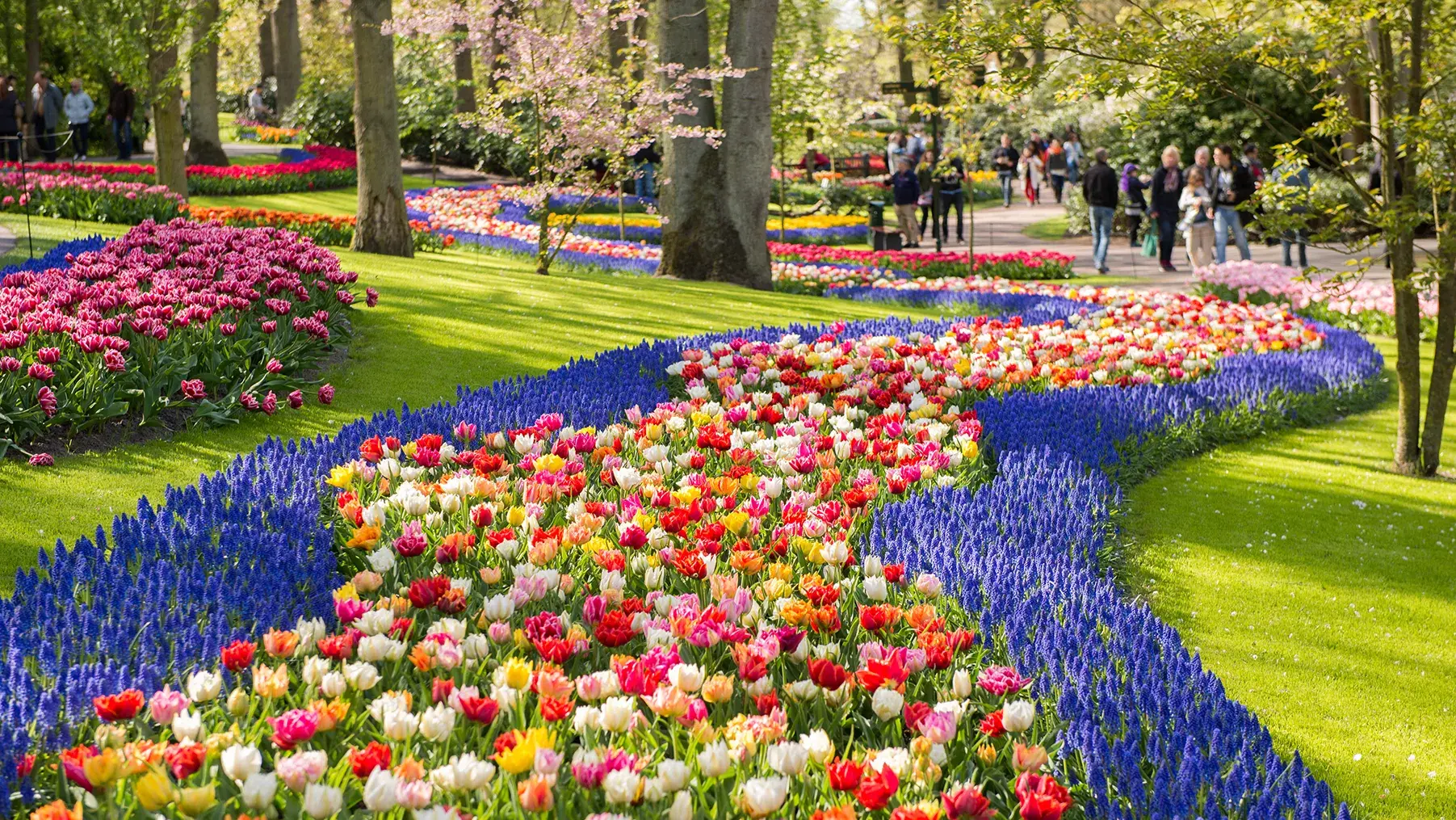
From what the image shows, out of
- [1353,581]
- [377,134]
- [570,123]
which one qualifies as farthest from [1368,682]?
[570,123]

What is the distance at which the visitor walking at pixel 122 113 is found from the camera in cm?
2698

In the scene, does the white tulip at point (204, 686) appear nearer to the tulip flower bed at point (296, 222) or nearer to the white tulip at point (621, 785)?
the white tulip at point (621, 785)

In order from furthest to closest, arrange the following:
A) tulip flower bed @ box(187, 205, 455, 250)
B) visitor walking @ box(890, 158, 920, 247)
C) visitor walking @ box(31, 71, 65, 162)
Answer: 1. visitor walking @ box(31, 71, 65, 162)
2. visitor walking @ box(890, 158, 920, 247)
3. tulip flower bed @ box(187, 205, 455, 250)

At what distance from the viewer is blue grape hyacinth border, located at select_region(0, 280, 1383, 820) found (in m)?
2.90

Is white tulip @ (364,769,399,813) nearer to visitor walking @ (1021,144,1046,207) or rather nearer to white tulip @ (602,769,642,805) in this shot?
white tulip @ (602,769,642,805)

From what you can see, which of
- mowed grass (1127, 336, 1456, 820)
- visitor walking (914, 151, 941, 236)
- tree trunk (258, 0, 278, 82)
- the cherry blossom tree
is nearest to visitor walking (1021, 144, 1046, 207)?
visitor walking (914, 151, 941, 236)

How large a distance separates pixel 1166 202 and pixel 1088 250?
483cm

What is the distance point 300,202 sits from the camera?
2448 centimetres

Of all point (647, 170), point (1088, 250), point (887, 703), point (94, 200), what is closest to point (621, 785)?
point (887, 703)

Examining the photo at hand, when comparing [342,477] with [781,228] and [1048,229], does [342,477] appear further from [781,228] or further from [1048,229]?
[1048,229]

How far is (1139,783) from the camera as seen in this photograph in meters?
2.81

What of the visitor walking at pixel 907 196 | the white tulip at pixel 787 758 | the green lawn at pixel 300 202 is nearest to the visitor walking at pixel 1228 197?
the visitor walking at pixel 907 196

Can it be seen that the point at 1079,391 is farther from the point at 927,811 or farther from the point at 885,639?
the point at 927,811

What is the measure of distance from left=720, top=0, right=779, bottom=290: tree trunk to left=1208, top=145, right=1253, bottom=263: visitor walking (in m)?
7.58
